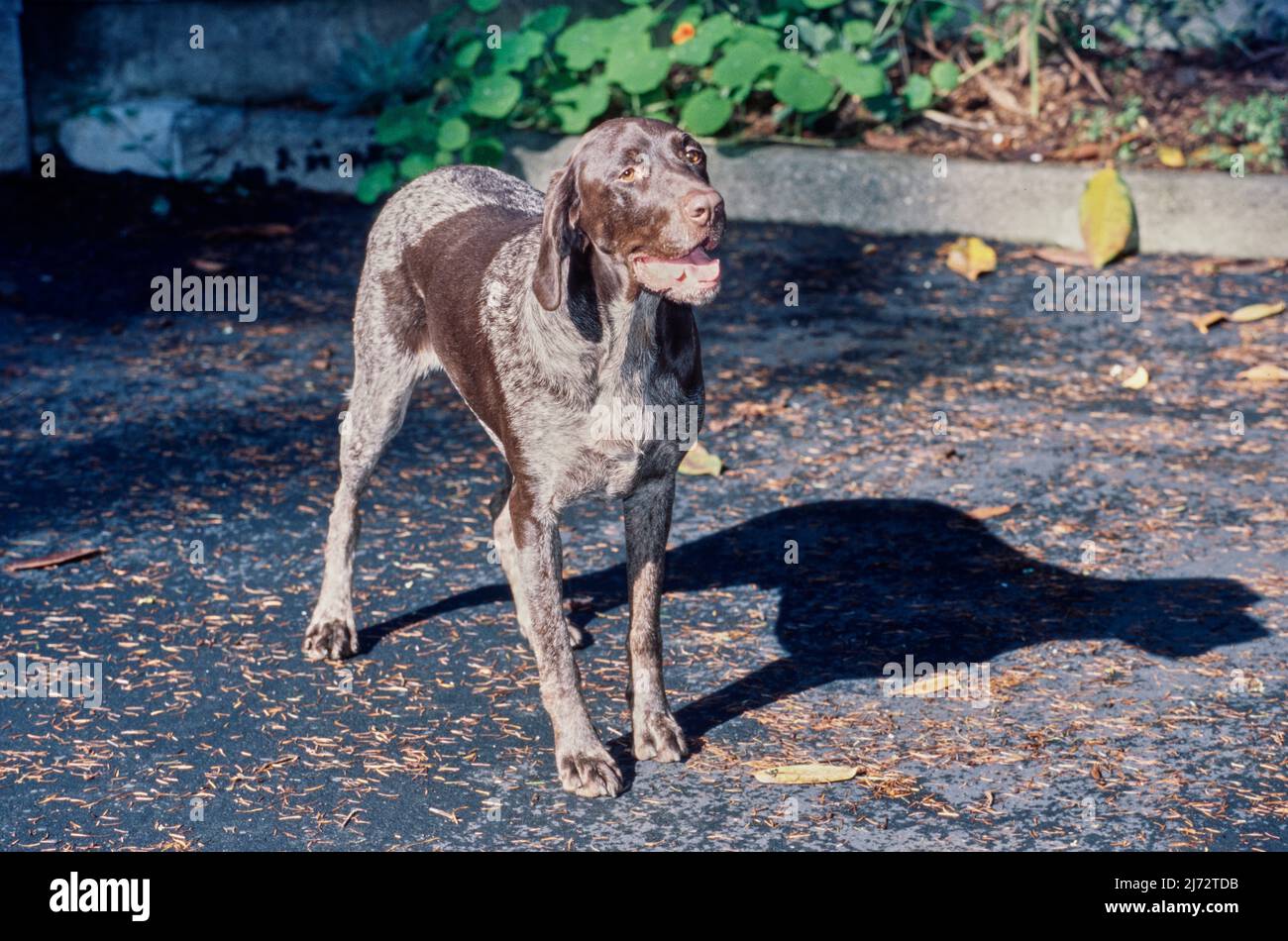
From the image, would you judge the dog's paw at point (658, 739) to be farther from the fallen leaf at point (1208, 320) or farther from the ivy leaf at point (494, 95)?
the ivy leaf at point (494, 95)

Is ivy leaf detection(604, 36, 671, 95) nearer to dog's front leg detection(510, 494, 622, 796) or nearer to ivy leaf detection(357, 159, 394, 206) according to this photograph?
ivy leaf detection(357, 159, 394, 206)

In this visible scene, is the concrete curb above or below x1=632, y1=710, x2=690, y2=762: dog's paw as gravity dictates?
above

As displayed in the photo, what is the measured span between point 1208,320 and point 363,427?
499cm

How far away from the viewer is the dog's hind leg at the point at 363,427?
5.36 meters

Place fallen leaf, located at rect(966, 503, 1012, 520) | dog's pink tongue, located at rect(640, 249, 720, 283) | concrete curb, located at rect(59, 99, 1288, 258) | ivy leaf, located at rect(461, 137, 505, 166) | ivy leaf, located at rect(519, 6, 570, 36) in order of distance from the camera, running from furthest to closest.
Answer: ivy leaf, located at rect(519, 6, 570, 36), ivy leaf, located at rect(461, 137, 505, 166), concrete curb, located at rect(59, 99, 1288, 258), fallen leaf, located at rect(966, 503, 1012, 520), dog's pink tongue, located at rect(640, 249, 720, 283)

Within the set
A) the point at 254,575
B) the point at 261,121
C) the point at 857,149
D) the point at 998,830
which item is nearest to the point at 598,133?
the point at 998,830

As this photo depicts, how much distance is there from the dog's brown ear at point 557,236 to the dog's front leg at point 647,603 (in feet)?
2.21

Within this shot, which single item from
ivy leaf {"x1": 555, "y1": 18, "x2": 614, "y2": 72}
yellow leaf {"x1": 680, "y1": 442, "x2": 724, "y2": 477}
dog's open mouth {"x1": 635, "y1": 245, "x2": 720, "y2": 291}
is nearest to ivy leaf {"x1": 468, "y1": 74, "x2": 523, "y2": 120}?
ivy leaf {"x1": 555, "y1": 18, "x2": 614, "y2": 72}

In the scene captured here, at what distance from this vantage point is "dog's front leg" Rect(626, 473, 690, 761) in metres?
4.60

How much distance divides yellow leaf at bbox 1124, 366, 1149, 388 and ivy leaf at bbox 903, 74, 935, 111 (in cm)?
374

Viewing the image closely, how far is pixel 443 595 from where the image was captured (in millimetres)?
5707

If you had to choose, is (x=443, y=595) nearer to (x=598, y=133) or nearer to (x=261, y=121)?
(x=598, y=133)

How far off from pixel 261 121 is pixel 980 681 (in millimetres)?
8147

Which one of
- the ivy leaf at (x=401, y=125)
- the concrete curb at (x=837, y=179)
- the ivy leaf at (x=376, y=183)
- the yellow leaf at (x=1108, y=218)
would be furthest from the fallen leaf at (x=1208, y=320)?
the ivy leaf at (x=376, y=183)
